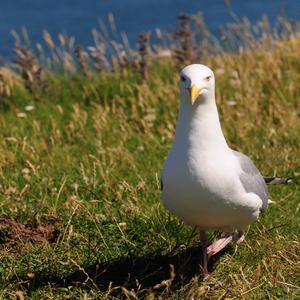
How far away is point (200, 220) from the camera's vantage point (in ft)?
14.2

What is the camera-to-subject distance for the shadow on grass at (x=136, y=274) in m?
4.55

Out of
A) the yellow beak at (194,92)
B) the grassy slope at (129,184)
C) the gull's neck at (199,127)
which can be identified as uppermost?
the yellow beak at (194,92)

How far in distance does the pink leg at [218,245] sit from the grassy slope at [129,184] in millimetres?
102

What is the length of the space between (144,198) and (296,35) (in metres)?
4.84

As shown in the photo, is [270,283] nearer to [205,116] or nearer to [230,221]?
[230,221]

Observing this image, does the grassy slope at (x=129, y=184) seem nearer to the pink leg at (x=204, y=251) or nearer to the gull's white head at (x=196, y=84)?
the pink leg at (x=204, y=251)

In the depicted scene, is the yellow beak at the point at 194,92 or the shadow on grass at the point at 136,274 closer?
the yellow beak at the point at 194,92

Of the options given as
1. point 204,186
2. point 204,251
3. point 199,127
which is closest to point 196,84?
point 199,127

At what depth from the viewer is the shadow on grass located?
4551 millimetres

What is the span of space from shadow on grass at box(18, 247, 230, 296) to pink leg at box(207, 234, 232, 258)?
125mm

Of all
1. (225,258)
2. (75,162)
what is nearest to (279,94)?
(75,162)

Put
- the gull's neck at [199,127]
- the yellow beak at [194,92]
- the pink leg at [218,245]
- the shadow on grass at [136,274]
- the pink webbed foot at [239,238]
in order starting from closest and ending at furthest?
the yellow beak at [194,92], the gull's neck at [199,127], the shadow on grass at [136,274], the pink leg at [218,245], the pink webbed foot at [239,238]

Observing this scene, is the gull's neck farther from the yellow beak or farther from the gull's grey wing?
the gull's grey wing

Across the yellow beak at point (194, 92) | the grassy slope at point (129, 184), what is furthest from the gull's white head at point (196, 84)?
the grassy slope at point (129, 184)
